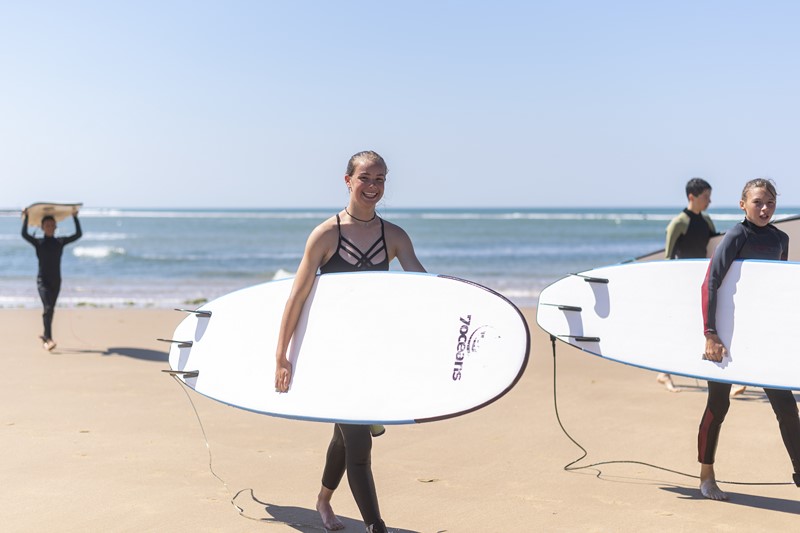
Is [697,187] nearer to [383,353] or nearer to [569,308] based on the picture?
[569,308]

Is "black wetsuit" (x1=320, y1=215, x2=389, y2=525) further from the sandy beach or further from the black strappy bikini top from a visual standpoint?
the sandy beach

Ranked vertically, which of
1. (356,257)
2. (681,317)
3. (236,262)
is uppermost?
(356,257)

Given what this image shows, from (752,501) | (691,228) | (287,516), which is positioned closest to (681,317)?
(752,501)

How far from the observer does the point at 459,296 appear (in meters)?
3.32

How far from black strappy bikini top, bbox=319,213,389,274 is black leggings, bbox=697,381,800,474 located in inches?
72.6

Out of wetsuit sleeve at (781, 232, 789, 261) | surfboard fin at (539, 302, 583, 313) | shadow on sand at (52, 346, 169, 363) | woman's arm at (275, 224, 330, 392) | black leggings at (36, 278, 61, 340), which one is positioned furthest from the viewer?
black leggings at (36, 278, 61, 340)

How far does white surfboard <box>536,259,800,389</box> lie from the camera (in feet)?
12.7

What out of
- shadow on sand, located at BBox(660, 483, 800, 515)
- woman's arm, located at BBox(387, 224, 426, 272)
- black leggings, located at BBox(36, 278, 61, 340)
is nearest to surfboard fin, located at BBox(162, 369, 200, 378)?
woman's arm, located at BBox(387, 224, 426, 272)

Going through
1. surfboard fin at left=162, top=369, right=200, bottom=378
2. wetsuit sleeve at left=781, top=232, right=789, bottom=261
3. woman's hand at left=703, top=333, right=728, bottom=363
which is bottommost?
surfboard fin at left=162, top=369, right=200, bottom=378

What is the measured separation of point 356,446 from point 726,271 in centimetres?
201

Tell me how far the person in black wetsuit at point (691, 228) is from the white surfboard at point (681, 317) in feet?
6.65

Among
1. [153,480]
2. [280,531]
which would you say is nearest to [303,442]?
[153,480]

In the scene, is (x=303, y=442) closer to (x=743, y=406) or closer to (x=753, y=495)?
(x=753, y=495)

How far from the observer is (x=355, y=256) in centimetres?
339
